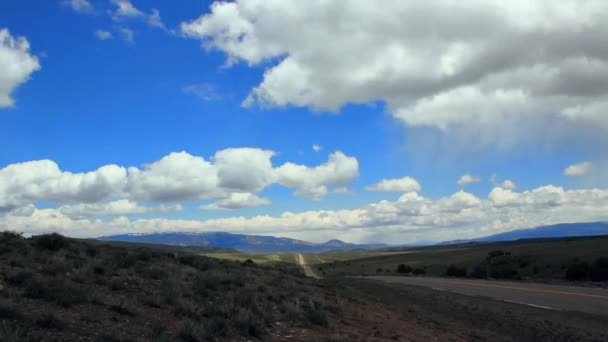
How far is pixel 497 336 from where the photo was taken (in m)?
16.2

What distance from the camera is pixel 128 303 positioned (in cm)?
1136

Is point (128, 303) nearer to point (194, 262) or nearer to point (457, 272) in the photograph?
point (194, 262)

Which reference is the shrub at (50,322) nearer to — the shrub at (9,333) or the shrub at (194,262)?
the shrub at (9,333)

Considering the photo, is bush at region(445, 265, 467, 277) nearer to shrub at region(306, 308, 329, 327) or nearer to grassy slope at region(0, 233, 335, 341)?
grassy slope at region(0, 233, 335, 341)

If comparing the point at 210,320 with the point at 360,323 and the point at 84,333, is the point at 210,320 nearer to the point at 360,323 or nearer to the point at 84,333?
the point at 84,333

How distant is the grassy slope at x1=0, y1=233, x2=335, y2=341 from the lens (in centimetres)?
877

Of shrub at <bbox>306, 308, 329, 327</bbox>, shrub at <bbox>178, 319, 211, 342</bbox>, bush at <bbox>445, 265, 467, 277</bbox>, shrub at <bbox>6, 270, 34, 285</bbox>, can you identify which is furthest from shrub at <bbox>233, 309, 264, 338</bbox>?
bush at <bbox>445, 265, 467, 277</bbox>

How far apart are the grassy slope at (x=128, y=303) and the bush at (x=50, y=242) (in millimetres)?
1348

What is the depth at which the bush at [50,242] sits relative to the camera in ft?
64.8

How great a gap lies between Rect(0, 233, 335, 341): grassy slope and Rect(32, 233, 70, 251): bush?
53.1 inches

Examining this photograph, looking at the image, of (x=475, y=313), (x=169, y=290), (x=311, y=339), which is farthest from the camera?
(x=475, y=313)

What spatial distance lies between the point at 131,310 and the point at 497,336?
1173cm

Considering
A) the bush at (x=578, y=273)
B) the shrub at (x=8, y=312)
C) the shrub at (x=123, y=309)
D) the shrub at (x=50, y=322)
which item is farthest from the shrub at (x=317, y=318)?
the bush at (x=578, y=273)

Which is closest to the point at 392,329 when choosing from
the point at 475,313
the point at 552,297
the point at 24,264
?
the point at 475,313
